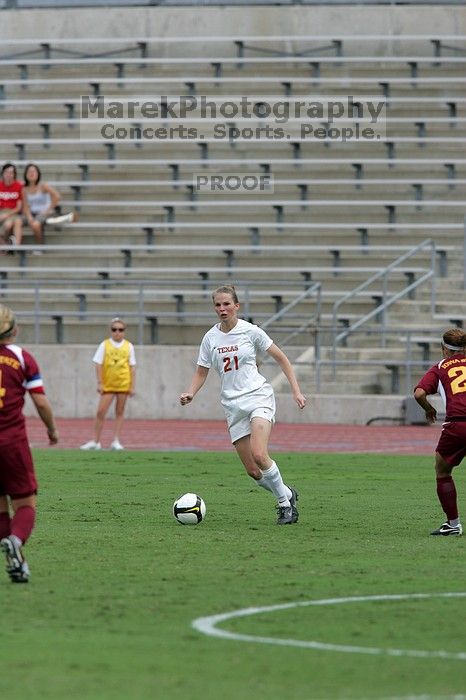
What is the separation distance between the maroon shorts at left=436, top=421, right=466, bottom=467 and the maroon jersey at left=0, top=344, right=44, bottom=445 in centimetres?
361

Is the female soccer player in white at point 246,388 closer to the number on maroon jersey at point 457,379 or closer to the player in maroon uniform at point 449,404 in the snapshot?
the player in maroon uniform at point 449,404

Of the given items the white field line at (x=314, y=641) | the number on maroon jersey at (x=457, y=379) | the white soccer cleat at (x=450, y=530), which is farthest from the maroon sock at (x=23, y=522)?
the white soccer cleat at (x=450, y=530)

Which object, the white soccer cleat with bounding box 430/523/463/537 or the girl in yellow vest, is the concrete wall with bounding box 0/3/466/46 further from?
the white soccer cleat with bounding box 430/523/463/537

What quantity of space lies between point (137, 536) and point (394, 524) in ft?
7.51

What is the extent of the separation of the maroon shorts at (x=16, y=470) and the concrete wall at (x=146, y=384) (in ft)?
59.4

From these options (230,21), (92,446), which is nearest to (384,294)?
(92,446)

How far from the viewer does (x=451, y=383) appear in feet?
37.8

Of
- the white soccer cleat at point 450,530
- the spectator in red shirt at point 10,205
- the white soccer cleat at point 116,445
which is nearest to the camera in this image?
the white soccer cleat at point 450,530

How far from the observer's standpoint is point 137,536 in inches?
460

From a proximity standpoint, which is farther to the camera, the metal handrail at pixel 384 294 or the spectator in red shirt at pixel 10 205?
the spectator in red shirt at pixel 10 205

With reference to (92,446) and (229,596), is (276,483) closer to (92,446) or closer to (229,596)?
(229,596)

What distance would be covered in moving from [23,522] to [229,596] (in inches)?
52.9

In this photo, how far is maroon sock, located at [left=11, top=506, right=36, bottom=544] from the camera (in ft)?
29.6

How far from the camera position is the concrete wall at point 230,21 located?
34750mm
